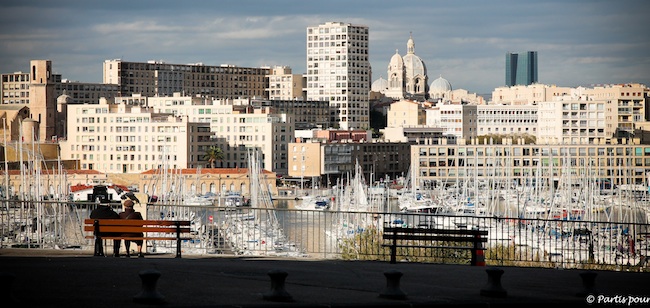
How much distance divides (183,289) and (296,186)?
100m

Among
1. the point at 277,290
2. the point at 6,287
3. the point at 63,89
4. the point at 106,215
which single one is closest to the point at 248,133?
the point at 63,89

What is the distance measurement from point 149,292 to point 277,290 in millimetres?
1361

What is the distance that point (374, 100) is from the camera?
18462cm

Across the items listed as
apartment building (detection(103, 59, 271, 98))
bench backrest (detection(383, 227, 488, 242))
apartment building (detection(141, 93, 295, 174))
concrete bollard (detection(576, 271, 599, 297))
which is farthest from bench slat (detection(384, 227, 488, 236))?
apartment building (detection(103, 59, 271, 98))

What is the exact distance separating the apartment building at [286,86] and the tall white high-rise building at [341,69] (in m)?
4.98

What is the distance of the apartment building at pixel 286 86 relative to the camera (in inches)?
6786

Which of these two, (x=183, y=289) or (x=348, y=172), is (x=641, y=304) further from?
(x=348, y=172)

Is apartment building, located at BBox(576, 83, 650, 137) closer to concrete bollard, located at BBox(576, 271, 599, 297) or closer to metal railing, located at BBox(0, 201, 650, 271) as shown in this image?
metal railing, located at BBox(0, 201, 650, 271)

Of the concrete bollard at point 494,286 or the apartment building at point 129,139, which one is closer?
the concrete bollard at point 494,286

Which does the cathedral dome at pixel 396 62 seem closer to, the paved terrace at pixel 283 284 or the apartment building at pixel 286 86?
the apartment building at pixel 286 86

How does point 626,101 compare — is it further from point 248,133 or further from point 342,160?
point 248,133

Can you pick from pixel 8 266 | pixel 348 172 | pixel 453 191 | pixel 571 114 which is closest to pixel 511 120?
pixel 571 114

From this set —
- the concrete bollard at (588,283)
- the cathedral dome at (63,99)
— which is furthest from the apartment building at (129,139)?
the concrete bollard at (588,283)

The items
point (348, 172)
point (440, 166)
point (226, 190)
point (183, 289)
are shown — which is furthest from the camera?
point (348, 172)
